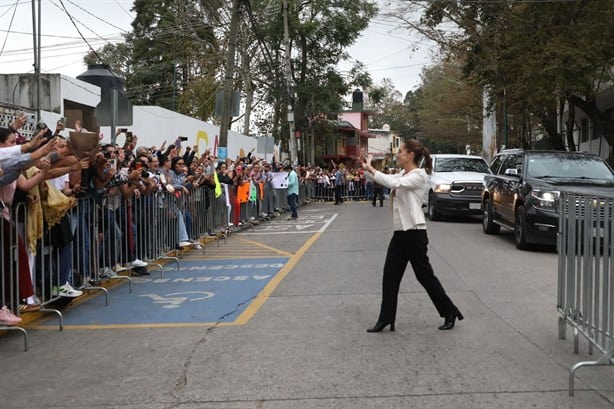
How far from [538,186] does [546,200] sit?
1.28ft

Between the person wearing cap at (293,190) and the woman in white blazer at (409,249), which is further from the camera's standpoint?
the person wearing cap at (293,190)

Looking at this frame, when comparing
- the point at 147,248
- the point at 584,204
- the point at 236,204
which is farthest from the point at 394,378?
the point at 236,204

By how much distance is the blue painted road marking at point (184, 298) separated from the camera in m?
7.69

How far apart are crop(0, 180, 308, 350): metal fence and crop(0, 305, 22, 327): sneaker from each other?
0.02 m

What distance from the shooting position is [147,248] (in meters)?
11.0

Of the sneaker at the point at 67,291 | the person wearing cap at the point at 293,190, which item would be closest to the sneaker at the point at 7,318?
the sneaker at the point at 67,291

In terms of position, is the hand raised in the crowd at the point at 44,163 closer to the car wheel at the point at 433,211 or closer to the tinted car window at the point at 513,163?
the tinted car window at the point at 513,163

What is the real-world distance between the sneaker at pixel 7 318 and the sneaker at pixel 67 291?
1.21 meters

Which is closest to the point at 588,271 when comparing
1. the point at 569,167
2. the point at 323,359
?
the point at 323,359

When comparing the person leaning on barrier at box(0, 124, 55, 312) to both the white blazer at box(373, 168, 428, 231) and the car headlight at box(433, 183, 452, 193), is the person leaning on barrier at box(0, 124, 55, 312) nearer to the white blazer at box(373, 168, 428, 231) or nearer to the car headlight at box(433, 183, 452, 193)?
the white blazer at box(373, 168, 428, 231)

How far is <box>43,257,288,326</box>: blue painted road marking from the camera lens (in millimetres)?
7688

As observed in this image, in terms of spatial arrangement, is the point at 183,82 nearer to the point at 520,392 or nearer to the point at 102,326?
the point at 102,326

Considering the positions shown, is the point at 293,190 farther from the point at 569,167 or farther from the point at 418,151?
the point at 418,151

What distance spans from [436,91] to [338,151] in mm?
18717
